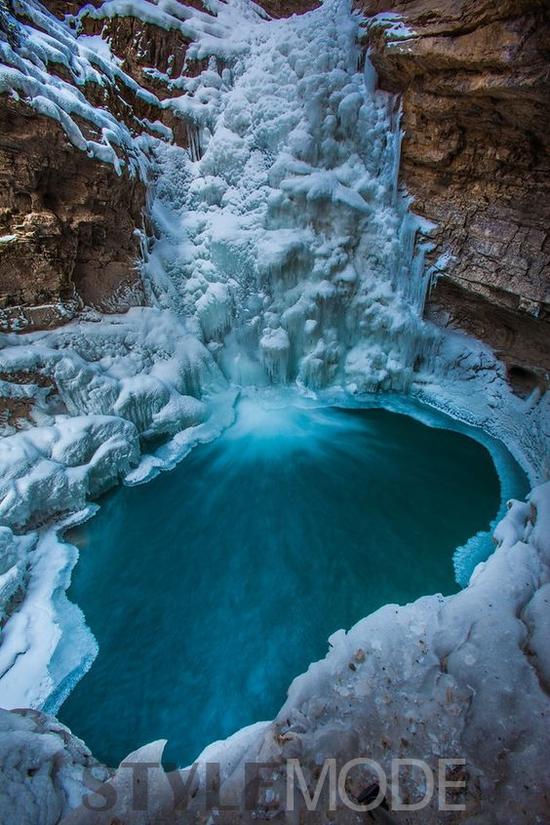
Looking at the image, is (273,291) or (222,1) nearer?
(273,291)

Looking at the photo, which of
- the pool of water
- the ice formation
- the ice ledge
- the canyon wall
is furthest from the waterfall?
the ice ledge

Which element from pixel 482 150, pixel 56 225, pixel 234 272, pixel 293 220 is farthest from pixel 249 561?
pixel 482 150

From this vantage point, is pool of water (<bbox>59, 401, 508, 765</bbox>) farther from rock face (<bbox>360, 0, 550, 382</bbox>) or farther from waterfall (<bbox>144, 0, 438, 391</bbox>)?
rock face (<bbox>360, 0, 550, 382</bbox>)

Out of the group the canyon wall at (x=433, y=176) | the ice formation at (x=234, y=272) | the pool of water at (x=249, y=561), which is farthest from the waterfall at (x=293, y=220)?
the pool of water at (x=249, y=561)

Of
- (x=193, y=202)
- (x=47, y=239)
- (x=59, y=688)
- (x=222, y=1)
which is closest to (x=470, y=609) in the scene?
(x=59, y=688)

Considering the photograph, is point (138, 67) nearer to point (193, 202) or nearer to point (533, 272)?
point (193, 202)

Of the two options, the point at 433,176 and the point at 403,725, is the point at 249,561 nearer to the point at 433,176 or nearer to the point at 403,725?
the point at 403,725
